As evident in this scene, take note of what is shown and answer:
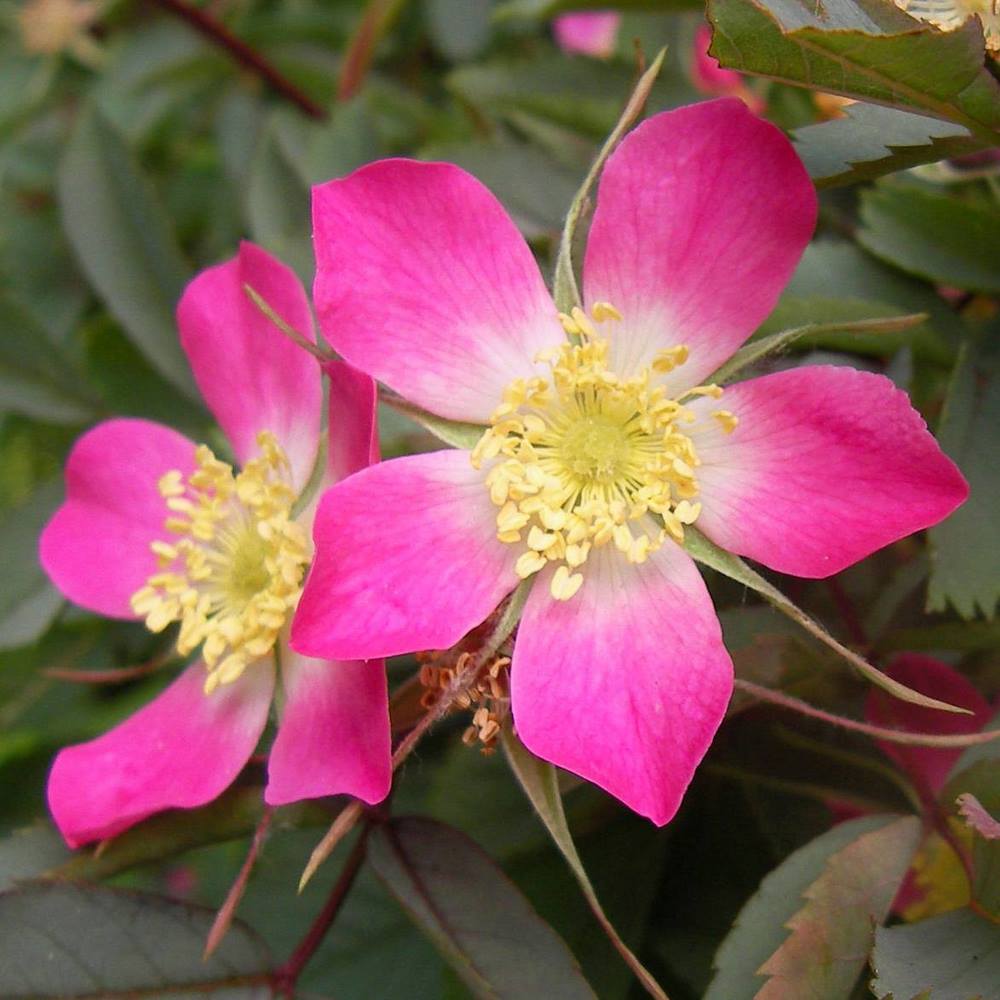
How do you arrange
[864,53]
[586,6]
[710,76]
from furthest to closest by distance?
[710,76] → [586,6] → [864,53]

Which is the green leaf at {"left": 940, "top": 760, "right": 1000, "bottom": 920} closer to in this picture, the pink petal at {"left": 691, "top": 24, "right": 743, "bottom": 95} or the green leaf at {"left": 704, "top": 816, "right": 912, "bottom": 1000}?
the green leaf at {"left": 704, "top": 816, "right": 912, "bottom": 1000}

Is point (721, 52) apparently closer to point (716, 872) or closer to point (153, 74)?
point (716, 872)

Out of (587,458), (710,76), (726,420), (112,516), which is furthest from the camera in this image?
(710,76)

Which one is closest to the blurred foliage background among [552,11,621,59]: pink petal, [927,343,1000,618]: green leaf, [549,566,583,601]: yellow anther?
[927,343,1000,618]: green leaf

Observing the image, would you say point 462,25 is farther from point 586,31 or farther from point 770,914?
point 770,914

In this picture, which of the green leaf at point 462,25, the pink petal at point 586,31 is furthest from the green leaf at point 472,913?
the pink petal at point 586,31

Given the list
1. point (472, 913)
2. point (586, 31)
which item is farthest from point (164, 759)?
point (586, 31)
